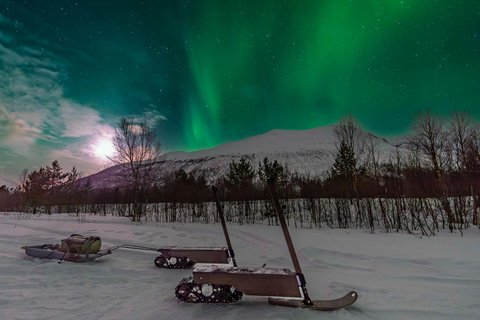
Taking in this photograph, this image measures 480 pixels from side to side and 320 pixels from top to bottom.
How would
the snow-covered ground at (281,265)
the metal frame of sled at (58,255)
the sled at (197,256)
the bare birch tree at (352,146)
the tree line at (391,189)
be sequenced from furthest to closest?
the bare birch tree at (352,146) < the tree line at (391,189) < the metal frame of sled at (58,255) < the sled at (197,256) < the snow-covered ground at (281,265)

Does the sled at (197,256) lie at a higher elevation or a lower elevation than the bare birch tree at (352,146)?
lower

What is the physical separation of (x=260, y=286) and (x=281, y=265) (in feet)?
8.89

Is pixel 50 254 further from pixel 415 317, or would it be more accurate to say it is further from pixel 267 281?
pixel 415 317

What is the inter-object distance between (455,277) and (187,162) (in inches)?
4478

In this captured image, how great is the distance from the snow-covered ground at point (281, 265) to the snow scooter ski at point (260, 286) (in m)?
0.10

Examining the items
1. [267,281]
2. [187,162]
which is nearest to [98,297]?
[267,281]

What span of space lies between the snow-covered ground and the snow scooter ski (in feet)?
0.33

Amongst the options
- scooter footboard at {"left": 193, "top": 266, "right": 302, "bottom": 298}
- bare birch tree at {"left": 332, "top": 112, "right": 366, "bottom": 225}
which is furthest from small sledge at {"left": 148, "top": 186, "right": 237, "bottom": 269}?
bare birch tree at {"left": 332, "top": 112, "right": 366, "bottom": 225}

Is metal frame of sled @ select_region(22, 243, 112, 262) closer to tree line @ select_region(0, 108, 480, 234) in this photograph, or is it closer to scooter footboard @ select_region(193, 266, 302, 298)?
scooter footboard @ select_region(193, 266, 302, 298)

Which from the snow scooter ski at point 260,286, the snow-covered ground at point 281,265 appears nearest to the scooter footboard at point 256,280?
the snow scooter ski at point 260,286

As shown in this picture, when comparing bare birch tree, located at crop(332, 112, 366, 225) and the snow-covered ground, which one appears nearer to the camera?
the snow-covered ground

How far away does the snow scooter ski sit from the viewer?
8.62ft

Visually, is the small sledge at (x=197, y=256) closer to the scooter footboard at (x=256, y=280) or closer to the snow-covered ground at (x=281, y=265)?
the snow-covered ground at (x=281, y=265)

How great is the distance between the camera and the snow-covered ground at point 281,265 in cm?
258
